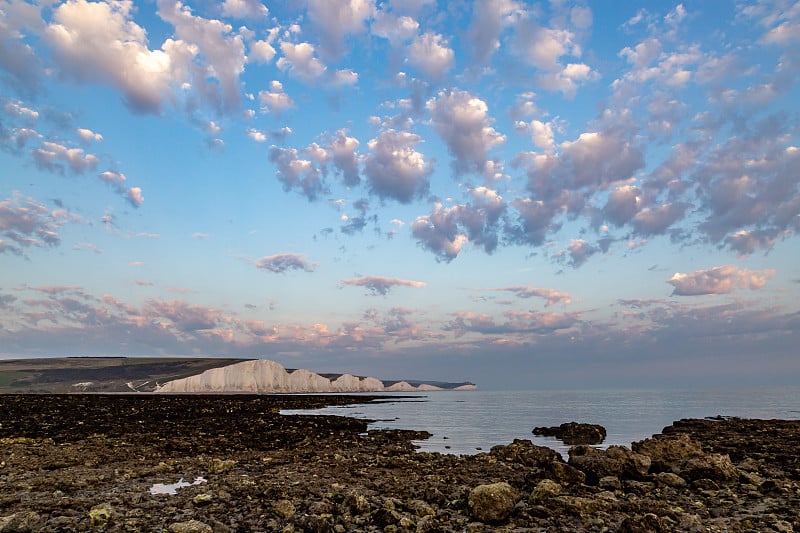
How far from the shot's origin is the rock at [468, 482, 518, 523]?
1302cm

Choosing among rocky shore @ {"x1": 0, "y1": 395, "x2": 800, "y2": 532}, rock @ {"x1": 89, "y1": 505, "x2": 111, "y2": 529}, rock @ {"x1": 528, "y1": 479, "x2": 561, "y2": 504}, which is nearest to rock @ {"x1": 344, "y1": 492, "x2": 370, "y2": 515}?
rocky shore @ {"x1": 0, "y1": 395, "x2": 800, "y2": 532}

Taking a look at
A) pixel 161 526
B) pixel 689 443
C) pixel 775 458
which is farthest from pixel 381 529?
pixel 775 458

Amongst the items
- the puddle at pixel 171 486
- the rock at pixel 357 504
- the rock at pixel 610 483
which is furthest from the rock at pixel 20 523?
the rock at pixel 610 483

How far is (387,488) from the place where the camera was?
16.8 metres

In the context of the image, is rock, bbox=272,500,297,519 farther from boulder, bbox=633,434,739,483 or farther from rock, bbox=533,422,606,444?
rock, bbox=533,422,606,444

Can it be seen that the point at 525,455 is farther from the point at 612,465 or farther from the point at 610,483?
the point at 610,483

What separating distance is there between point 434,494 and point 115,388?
203264 mm

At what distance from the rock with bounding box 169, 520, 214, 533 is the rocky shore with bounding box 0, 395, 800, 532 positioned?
6cm

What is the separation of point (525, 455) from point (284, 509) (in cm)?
1448

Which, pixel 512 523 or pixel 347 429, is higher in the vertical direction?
pixel 512 523

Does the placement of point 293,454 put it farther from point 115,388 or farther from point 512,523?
point 115,388

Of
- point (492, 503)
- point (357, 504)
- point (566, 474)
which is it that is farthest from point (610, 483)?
point (357, 504)

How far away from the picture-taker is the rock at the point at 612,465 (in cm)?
1783

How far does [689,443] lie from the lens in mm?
21703
